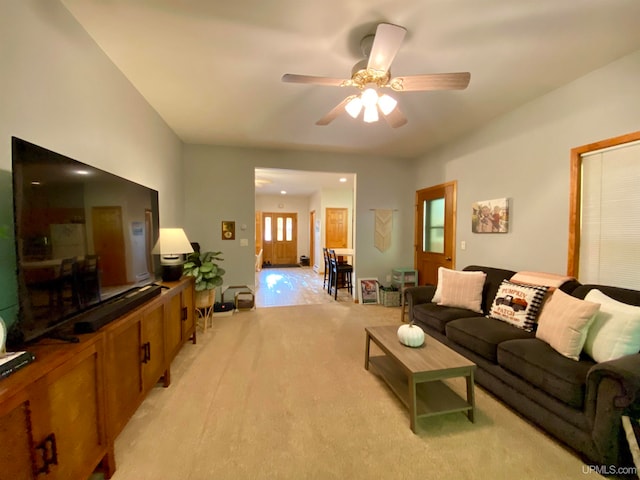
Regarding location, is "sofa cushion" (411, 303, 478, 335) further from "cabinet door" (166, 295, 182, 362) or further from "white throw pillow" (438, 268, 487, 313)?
"cabinet door" (166, 295, 182, 362)

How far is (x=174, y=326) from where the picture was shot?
2.55 m

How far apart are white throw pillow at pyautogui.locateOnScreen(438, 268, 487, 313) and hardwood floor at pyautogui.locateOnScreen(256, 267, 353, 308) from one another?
2294mm

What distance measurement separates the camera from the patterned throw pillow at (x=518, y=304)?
91.4 inches

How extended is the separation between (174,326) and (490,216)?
3791mm

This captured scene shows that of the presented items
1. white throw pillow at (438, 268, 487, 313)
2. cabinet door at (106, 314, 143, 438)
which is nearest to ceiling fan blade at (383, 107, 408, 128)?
white throw pillow at (438, 268, 487, 313)

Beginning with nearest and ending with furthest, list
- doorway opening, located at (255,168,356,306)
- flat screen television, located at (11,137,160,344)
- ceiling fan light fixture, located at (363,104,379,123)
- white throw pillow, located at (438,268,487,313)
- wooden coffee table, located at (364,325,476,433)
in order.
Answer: flat screen television, located at (11,137,160,344) < wooden coffee table, located at (364,325,476,433) < ceiling fan light fixture, located at (363,104,379,123) < white throw pillow, located at (438,268,487,313) < doorway opening, located at (255,168,356,306)

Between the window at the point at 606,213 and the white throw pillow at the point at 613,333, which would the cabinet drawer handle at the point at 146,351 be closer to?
the white throw pillow at the point at 613,333

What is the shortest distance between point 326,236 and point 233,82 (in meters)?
5.92

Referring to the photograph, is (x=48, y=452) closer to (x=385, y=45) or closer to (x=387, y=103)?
(x=385, y=45)

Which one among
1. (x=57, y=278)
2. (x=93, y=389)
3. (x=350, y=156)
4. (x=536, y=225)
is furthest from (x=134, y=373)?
(x=350, y=156)

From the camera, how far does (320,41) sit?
1.96 meters

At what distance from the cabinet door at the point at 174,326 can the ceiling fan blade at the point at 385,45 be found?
2530 millimetres

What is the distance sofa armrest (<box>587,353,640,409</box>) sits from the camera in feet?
4.40

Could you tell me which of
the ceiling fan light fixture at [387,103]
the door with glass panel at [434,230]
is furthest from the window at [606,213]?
the ceiling fan light fixture at [387,103]
